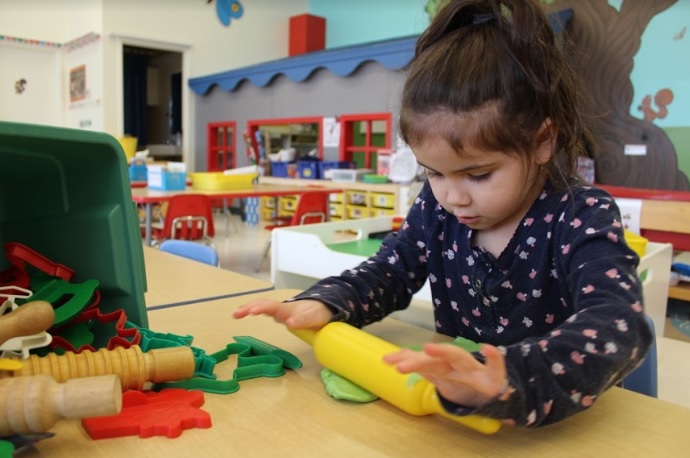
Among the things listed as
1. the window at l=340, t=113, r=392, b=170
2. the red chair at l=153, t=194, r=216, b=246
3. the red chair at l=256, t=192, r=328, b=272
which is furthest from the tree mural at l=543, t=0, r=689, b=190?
the red chair at l=153, t=194, r=216, b=246

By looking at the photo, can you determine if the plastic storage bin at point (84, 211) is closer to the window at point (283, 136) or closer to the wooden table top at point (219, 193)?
the wooden table top at point (219, 193)

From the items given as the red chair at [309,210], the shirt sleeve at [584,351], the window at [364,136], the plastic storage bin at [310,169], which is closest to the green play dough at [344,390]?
the shirt sleeve at [584,351]

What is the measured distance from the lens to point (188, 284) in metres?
0.96

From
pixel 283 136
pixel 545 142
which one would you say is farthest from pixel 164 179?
pixel 283 136

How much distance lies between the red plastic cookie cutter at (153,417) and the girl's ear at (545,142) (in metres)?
0.41

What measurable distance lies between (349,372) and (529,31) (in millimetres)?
375

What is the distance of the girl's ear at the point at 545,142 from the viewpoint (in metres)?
0.61

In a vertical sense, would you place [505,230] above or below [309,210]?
→ above

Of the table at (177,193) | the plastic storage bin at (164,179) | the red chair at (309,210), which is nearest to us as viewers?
the table at (177,193)

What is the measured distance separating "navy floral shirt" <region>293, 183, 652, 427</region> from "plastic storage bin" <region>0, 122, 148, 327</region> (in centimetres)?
19

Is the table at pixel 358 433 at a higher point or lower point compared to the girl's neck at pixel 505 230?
lower

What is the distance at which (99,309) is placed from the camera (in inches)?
23.5

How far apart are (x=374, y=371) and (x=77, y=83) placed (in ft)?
20.8

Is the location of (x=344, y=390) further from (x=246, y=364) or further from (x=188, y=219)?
(x=188, y=219)
